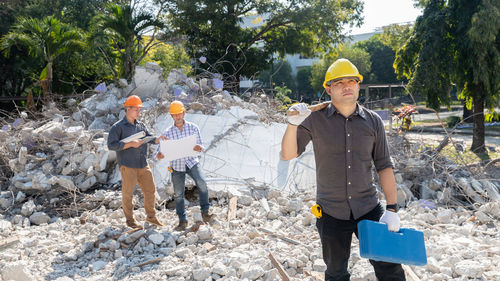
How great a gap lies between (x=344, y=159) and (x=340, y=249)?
577 mm

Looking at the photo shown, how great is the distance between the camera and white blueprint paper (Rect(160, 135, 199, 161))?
484 cm

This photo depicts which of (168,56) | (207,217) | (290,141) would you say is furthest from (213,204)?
(168,56)

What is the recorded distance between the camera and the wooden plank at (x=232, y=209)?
218 inches

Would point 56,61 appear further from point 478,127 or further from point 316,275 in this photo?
point 478,127

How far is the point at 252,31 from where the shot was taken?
17297mm

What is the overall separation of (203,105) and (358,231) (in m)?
6.54

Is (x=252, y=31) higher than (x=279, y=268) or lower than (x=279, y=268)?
higher

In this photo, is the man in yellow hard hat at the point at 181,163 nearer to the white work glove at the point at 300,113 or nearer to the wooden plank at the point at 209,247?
the wooden plank at the point at 209,247

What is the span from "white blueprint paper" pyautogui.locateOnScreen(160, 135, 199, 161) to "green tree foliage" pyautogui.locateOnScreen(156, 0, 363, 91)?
1090 centimetres

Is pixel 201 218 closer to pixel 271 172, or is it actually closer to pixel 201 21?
pixel 271 172

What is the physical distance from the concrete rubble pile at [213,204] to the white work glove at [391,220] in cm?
112

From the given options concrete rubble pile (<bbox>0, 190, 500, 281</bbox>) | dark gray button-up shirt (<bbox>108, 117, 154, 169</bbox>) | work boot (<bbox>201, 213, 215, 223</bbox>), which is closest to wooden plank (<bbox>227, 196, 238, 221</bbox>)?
concrete rubble pile (<bbox>0, 190, 500, 281</bbox>)

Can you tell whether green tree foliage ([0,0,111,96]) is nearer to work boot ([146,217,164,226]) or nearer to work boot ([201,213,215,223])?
work boot ([146,217,164,226])

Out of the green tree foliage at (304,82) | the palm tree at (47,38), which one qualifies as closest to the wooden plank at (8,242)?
the palm tree at (47,38)
